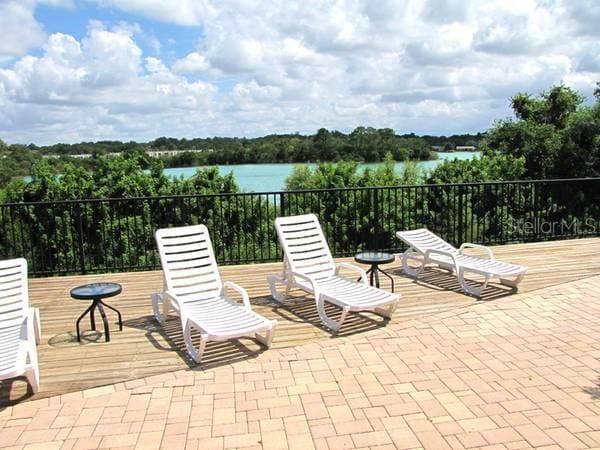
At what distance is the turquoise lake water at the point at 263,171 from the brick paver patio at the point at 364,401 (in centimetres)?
656

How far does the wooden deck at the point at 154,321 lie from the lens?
426 cm

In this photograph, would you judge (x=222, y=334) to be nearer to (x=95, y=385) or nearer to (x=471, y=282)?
(x=95, y=385)

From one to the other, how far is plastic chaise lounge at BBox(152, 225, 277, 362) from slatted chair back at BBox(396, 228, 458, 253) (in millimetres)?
2880

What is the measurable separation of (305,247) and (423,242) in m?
1.97

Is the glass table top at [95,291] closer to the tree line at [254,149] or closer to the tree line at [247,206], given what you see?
the tree line at [247,206]

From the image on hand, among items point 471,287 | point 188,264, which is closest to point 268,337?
point 188,264

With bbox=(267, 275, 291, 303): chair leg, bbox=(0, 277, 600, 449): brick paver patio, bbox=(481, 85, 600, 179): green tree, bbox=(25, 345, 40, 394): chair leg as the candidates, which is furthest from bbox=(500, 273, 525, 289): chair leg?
bbox=(481, 85, 600, 179): green tree

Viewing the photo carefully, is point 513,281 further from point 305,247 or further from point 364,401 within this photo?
point 364,401

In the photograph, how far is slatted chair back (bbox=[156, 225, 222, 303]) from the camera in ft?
17.5

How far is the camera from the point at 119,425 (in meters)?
3.43

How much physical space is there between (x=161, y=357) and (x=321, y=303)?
160cm

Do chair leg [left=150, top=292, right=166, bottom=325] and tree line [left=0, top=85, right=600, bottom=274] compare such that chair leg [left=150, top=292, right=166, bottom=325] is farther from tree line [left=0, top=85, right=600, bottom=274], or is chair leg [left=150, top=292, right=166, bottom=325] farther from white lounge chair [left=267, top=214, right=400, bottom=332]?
tree line [left=0, top=85, right=600, bottom=274]

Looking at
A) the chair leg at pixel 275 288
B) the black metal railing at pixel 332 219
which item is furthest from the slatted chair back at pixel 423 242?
the black metal railing at pixel 332 219

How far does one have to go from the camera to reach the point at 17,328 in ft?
14.5
